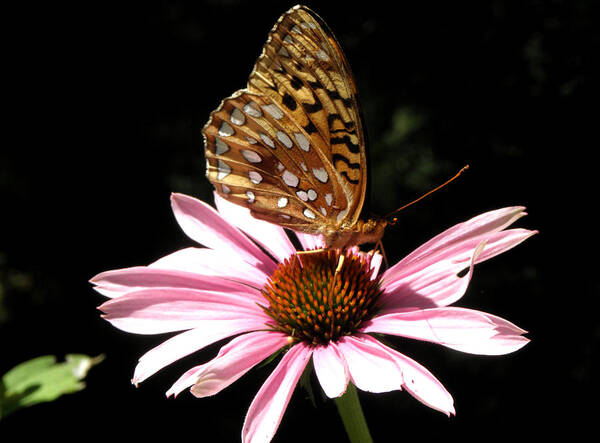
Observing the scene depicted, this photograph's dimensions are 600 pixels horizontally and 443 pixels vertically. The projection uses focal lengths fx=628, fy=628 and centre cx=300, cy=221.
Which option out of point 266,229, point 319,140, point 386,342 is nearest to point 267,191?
point 319,140

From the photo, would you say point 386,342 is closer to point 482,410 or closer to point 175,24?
point 482,410

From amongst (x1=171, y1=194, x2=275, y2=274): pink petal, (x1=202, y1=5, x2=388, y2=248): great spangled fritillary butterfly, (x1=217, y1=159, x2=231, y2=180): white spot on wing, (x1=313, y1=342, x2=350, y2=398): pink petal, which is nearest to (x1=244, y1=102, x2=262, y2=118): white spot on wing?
(x1=202, y1=5, x2=388, y2=248): great spangled fritillary butterfly

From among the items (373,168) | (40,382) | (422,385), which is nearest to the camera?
(422,385)

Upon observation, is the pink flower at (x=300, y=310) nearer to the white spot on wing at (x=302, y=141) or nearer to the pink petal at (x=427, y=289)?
the pink petal at (x=427, y=289)

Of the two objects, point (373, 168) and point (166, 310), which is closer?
point (166, 310)

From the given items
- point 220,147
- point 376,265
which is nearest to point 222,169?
point 220,147

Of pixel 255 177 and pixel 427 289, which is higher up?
pixel 255 177

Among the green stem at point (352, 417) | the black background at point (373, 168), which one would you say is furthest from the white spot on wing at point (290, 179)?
the black background at point (373, 168)

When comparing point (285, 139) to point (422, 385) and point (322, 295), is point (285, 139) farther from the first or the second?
point (422, 385)
